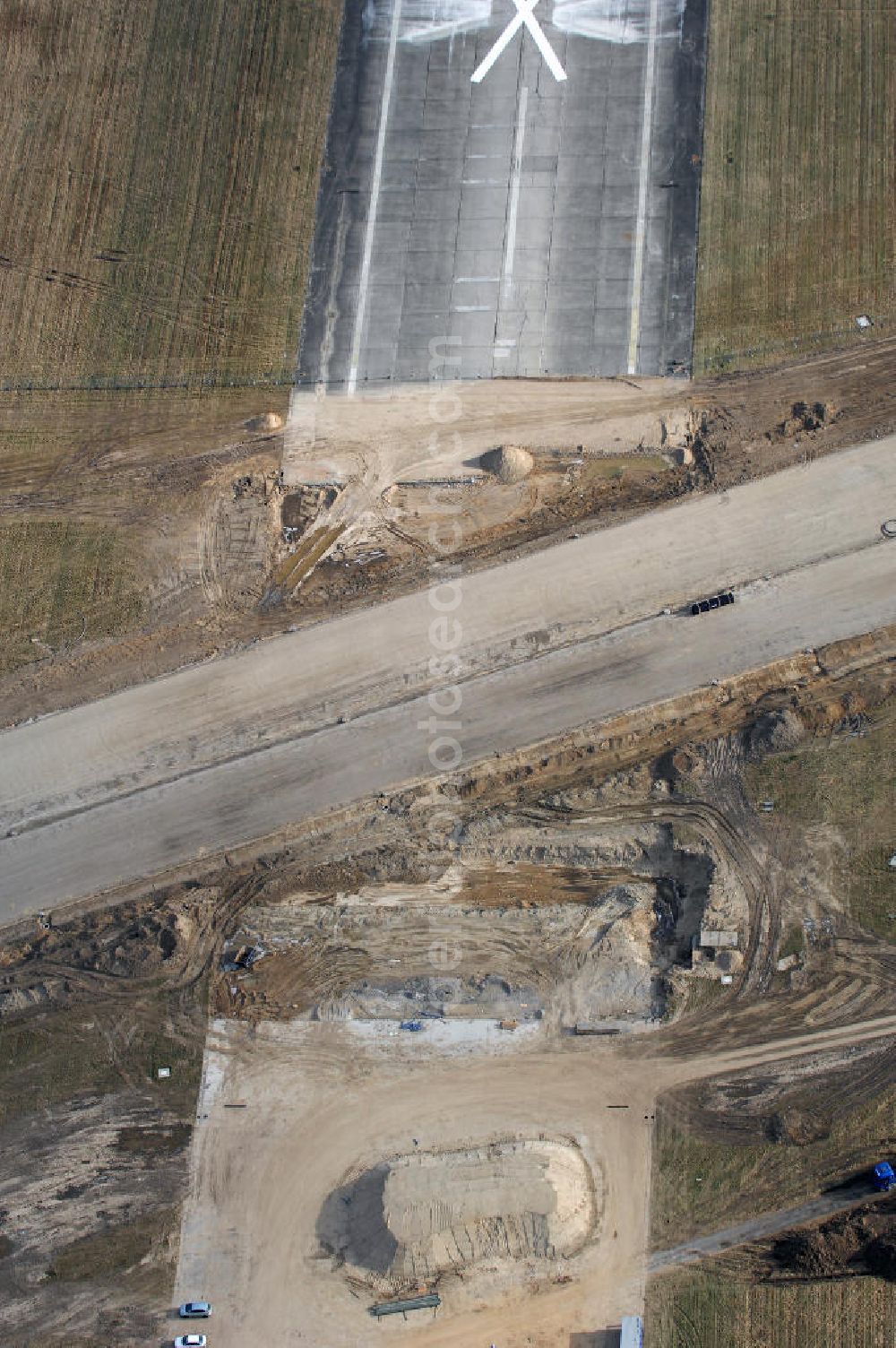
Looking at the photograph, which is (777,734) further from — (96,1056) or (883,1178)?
(96,1056)

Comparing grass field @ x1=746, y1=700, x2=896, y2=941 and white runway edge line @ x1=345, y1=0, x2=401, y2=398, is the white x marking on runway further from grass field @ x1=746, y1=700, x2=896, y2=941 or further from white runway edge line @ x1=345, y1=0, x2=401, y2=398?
grass field @ x1=746, y1=700, x2=896, y2=941

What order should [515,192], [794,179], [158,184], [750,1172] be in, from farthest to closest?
[158,184] < [515,192] < [794,179] < [750,1172]

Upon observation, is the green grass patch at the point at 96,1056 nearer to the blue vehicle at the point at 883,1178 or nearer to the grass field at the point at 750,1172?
the grass field at the point at 750,1172

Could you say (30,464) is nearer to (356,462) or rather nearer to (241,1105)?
(356,462)

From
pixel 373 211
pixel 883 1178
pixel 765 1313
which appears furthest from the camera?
pixel 373 211

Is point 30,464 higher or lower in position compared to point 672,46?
lower

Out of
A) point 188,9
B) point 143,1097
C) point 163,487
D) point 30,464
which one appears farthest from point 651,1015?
point 188,9

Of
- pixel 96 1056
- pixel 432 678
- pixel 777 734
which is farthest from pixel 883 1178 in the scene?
pixel 96 1056
